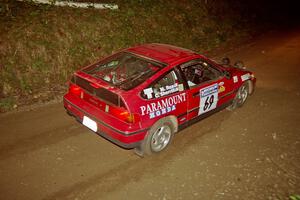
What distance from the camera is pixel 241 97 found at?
6.90 meters

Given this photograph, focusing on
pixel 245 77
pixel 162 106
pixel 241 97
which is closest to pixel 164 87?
pixel 162 106

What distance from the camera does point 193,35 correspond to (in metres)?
12.6

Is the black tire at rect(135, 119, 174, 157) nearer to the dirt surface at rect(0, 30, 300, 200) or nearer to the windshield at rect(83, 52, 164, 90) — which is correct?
the dirt surface at rect(0, 30, 300, 200)

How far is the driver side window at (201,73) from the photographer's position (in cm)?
571

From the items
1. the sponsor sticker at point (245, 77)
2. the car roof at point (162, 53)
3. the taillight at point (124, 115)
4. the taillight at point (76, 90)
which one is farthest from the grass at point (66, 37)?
the sponsor sticker at point (245, 77)

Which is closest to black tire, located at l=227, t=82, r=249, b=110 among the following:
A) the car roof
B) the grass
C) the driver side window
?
the driver side window

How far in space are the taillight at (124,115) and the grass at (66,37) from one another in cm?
304

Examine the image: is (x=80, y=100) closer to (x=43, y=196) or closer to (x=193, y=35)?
(x=43, y=196)

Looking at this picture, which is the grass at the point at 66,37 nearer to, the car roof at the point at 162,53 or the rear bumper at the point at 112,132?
the rear bumper at the point at 112,132

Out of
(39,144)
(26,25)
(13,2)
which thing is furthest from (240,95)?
(13,2)

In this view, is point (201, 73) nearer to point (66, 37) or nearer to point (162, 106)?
point (162, 106)

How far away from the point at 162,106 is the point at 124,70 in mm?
995

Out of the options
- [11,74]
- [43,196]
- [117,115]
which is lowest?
[43,196]

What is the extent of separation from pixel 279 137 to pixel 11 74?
6325 mm
